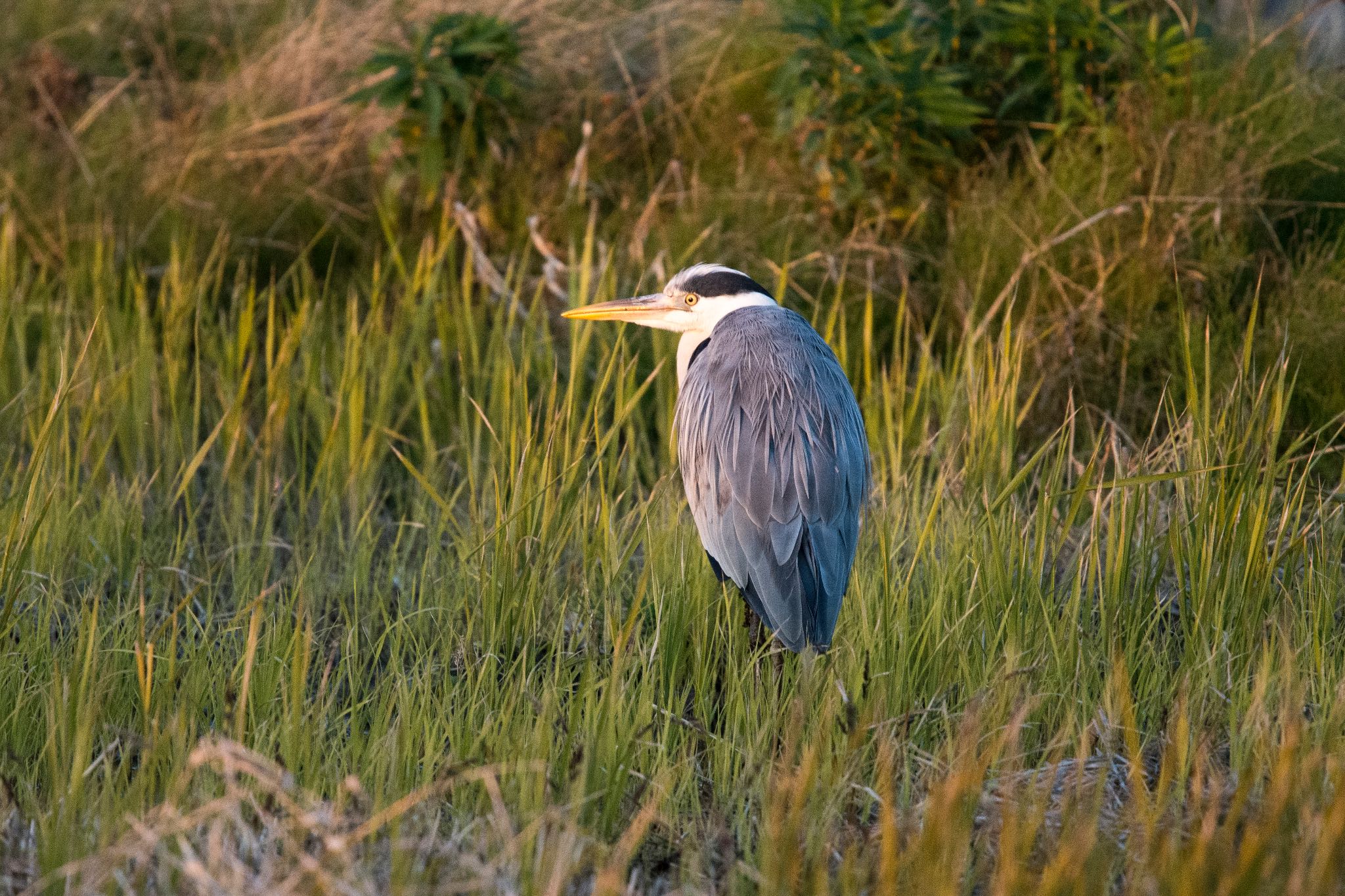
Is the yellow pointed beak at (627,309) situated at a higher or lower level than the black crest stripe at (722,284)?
lower

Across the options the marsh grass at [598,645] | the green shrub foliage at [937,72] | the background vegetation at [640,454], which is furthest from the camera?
the green shrub foliage at [937,72]

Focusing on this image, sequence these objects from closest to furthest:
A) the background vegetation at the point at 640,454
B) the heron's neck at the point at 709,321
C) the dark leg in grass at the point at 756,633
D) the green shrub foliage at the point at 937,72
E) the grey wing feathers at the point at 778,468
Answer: the background vegetation at the point at 640,454
the grey wing feathers at the point at 778,468
the dark leg in grass at the point at 756,633
the heron's neck at the point at 709,321
the green shrub foliage at the point at 937,72

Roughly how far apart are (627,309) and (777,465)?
861 mm

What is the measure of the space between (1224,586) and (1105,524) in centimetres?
73

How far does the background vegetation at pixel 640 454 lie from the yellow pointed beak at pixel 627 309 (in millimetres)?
54

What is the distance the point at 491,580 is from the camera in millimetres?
3012

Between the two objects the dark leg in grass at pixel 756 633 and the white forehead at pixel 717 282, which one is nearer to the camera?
the dark leg in grass at pixel 756 633

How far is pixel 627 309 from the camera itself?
374cm

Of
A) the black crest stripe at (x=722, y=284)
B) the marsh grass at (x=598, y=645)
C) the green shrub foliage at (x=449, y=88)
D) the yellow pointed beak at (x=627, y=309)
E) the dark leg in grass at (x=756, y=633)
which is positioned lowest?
the dark leg in grass at (x=756, y=633)

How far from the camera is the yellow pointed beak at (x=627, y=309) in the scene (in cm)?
370

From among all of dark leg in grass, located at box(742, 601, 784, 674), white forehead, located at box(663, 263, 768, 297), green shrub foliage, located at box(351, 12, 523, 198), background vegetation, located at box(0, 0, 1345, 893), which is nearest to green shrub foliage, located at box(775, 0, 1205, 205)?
background vegetation, located at box(0, 0, 1345, 893)

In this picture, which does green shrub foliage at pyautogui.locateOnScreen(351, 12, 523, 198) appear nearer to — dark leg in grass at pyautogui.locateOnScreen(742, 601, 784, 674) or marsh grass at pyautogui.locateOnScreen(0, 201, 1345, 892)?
marsh grass at pyautogui.locateOnScreen(0, 201, 1345, 892)

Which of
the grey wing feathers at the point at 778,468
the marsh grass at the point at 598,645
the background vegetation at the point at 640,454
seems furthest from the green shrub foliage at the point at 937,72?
the grey wing feathers at the point at 778,468

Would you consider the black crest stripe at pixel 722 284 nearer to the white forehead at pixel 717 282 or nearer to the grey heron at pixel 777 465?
the white forehead at pixel 717 282
